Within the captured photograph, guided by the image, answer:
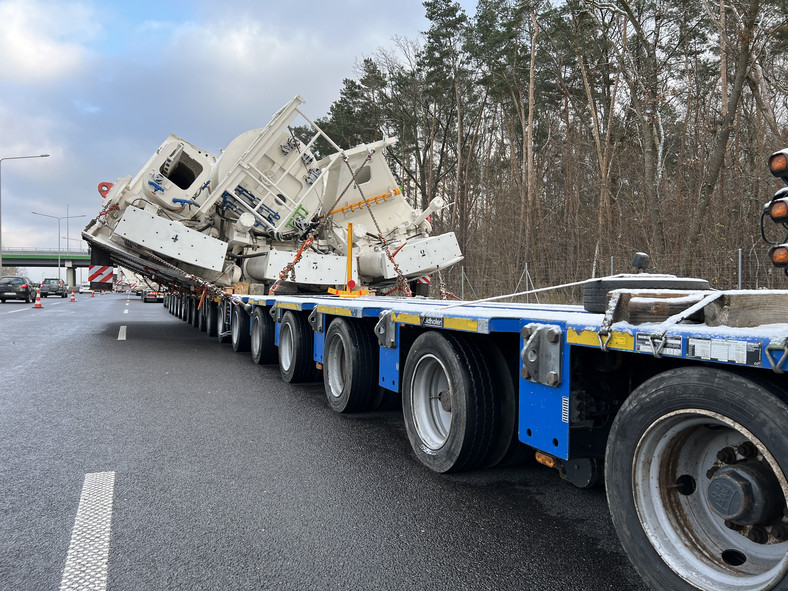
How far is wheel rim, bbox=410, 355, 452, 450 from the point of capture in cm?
421

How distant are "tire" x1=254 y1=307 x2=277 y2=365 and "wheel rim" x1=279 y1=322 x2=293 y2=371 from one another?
0.95 meters

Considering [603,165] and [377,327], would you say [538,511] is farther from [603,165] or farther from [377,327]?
[603,165]

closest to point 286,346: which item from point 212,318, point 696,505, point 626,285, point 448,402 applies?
point 448,402

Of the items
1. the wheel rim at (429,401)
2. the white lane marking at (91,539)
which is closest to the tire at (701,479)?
the wheel rim at (429,401)

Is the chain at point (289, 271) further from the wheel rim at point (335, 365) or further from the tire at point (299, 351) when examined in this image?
the wheel rim at point (335, 365)

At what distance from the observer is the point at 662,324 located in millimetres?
2279

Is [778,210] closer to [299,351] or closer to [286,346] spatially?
[299,351]

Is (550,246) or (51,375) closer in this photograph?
(51,375)

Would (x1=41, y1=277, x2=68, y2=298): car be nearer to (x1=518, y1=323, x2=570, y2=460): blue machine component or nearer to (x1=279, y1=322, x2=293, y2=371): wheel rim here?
(x1=279, y1=322, x2=293, y2=371): wheel rim

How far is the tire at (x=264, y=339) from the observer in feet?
29.4

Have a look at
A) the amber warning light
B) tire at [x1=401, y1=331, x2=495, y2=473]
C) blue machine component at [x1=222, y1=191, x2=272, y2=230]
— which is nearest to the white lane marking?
tire at [x1=401, y1=331, x2=495, y2=473]

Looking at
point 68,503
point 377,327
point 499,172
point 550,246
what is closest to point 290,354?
point 377,327

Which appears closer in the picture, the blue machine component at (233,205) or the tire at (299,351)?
the tire at (299,351)

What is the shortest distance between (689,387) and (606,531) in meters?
1.39
